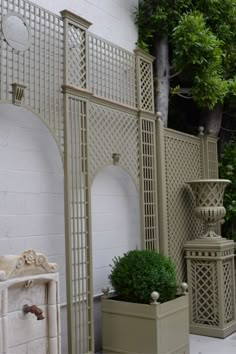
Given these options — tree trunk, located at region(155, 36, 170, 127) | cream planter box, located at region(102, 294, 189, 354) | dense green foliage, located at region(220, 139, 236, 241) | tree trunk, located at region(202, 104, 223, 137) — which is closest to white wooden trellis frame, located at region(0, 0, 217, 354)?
cream planter box, located at region(102, 294, 189, 354)

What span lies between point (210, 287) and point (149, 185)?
126cm

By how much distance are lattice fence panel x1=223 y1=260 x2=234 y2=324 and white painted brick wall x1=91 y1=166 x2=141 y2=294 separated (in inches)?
40.7

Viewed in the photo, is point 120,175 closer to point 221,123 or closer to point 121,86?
point 121,86

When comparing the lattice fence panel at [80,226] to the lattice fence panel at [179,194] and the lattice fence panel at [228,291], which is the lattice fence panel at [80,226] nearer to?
the lattice fence panel at [179,194]

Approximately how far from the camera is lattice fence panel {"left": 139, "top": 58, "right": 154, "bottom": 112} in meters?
4.57

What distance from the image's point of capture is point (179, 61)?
17.1 ft

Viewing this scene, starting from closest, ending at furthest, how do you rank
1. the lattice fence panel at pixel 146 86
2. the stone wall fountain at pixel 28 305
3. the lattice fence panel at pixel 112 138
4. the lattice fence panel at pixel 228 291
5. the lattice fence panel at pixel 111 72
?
the stone wall fountain at pixel 28 305, the lattice fence panel at pixel 112 138, the lattice fence panel at pixel 111 72, the lattice fence panel at pixel 146 86, the lattice fence panel at pixel 228 291

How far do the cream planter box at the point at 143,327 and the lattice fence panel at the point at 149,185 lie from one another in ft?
2.75

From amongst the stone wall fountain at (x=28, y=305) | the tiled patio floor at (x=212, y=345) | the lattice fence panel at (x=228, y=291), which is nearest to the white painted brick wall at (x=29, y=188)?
the stone wall fountain at (x=28, y=305)

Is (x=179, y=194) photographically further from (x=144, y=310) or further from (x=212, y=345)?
(x=144, y=310)

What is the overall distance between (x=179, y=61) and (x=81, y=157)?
2227mm

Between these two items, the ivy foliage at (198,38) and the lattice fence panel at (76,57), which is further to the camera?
the ivy foliage at (198,38)

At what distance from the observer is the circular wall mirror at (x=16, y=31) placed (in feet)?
9.82

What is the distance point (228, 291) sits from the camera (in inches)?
189
